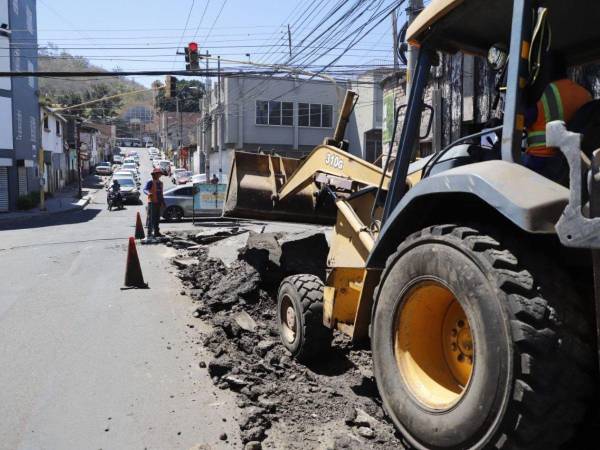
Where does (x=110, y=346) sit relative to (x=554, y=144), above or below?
below

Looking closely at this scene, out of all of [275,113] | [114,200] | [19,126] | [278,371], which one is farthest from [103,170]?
[278,371]

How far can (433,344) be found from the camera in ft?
10.7

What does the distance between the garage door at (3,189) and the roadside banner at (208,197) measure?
13668 mm

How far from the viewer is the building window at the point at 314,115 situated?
1827 inches

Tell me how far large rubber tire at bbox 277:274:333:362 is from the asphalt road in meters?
0.96

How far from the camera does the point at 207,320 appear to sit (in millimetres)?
7570

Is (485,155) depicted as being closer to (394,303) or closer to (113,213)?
(394,303)

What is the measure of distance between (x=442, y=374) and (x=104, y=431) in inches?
104

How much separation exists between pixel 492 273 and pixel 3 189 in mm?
33250

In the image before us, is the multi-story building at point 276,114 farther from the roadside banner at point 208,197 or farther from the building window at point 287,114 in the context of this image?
the roadside banner at point 208,197

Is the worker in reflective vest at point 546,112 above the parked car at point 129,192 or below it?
above

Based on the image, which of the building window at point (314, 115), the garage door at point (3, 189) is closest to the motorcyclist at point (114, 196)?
the garage door at point (3, 189)

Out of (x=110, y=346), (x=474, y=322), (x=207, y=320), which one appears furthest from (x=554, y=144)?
(x=207, y=320)

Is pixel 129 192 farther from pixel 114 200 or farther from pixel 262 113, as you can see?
pixel 262 113
